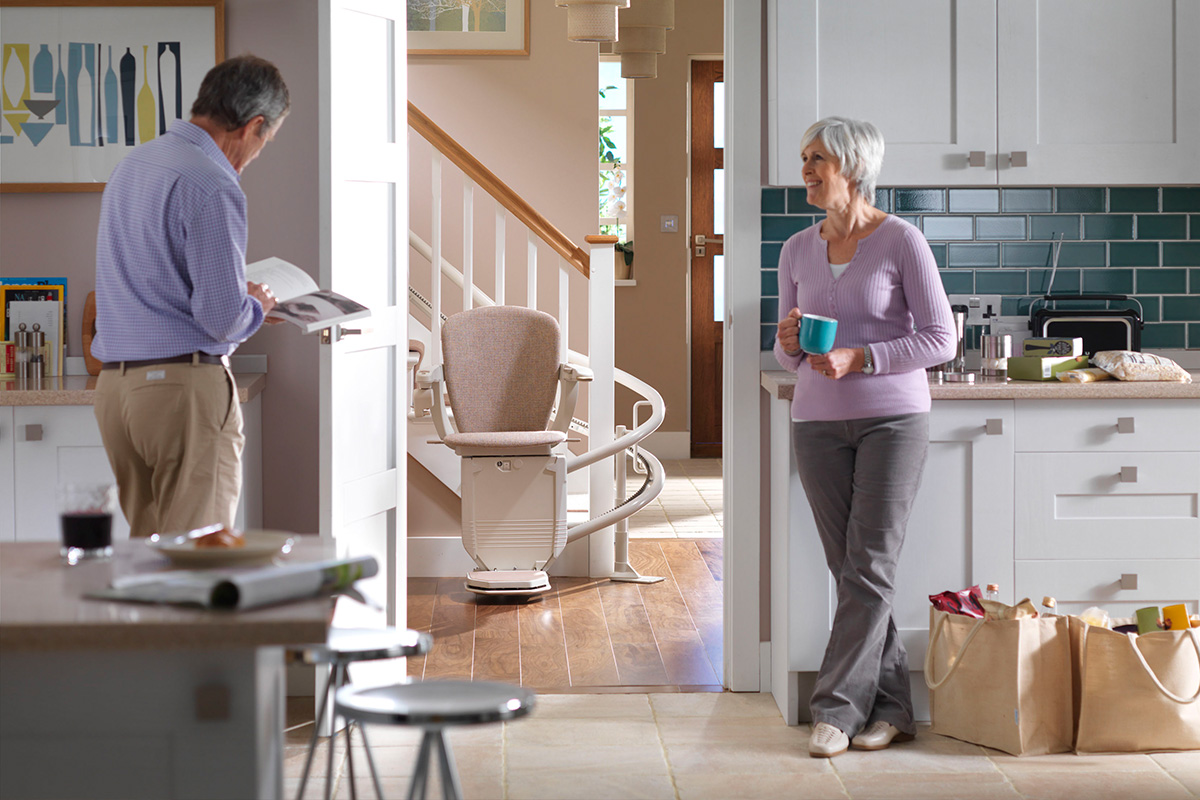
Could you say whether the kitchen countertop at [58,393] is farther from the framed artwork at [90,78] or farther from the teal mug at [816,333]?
the teal mug at [816,333]

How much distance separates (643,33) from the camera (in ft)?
22.3

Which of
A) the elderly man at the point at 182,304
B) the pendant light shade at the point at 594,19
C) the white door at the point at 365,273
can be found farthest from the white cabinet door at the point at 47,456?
the pendant light shade at the point at 594,19

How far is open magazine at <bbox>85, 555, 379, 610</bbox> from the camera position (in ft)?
4.44

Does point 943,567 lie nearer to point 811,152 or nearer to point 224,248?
point 811,152

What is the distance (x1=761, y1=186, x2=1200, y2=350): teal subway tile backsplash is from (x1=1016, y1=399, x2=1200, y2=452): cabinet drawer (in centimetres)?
61

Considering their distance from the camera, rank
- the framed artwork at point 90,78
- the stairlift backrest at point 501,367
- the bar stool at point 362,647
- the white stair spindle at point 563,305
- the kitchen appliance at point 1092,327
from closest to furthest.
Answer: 1. the bar stool at point 362,647
2. the framed artwork at point 90,78
3. the kitchen appliance at point 1092,327
4. the stairlift backrest at point 501,367
5. the white stair spindle at point 563,305

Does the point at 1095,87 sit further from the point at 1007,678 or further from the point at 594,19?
the point at 594,19

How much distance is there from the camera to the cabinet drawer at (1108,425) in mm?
3305

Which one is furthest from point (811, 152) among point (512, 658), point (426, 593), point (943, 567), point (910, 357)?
point (426, 593)

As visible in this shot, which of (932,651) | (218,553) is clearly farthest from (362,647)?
(932,651)

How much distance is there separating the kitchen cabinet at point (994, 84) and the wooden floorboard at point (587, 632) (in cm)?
161

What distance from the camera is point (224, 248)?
7.68ft

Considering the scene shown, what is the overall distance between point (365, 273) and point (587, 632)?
1634 mm

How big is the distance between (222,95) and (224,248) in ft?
1.08
